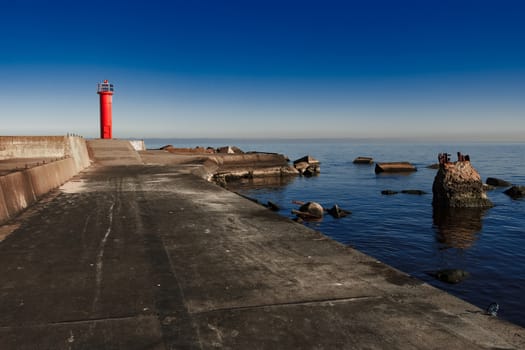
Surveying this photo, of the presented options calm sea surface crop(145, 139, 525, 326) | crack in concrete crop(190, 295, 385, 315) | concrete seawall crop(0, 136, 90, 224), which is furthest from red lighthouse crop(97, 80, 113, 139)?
crack in concrete crop(190, 295, 385, 315)

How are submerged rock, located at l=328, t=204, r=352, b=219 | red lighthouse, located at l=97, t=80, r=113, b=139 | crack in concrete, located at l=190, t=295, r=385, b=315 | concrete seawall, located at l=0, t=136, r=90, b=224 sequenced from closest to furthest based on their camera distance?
1. crack in concrete, located at l=190, t=295, r=385, b=315
2. concrete seawall, located at l=0, t=136, r=90, b=224
3. submerged rock, located at l=328, t=204, r=352, b=219
4. red lighthouse, located at l=97, t=80, r=113, b=139

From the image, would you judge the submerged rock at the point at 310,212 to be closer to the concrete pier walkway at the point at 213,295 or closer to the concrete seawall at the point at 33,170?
the concrete pier walkway at the point at 213,295

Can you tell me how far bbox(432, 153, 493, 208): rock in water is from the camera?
23.3 m

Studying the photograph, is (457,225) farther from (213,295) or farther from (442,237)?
(213,295)

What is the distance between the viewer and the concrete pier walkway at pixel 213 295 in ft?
12.8

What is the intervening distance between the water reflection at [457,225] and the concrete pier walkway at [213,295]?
9.86 metres

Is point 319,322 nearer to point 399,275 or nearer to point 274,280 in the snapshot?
point 274,280

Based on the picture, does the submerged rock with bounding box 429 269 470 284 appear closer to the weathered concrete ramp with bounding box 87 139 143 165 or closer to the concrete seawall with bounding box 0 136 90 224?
the concrete seawall with bounding box 0 136 90 224

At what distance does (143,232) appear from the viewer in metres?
Answer: 8.45

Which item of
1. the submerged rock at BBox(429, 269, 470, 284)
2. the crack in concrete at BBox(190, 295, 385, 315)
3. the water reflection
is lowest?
the water reflection

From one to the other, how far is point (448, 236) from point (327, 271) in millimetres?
12727

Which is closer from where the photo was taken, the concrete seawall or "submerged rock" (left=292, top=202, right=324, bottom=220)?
the concrete seawall

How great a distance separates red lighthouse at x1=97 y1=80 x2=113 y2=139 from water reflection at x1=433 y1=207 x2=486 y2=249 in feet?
119

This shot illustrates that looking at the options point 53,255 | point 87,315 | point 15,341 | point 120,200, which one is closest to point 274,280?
point 87,315
